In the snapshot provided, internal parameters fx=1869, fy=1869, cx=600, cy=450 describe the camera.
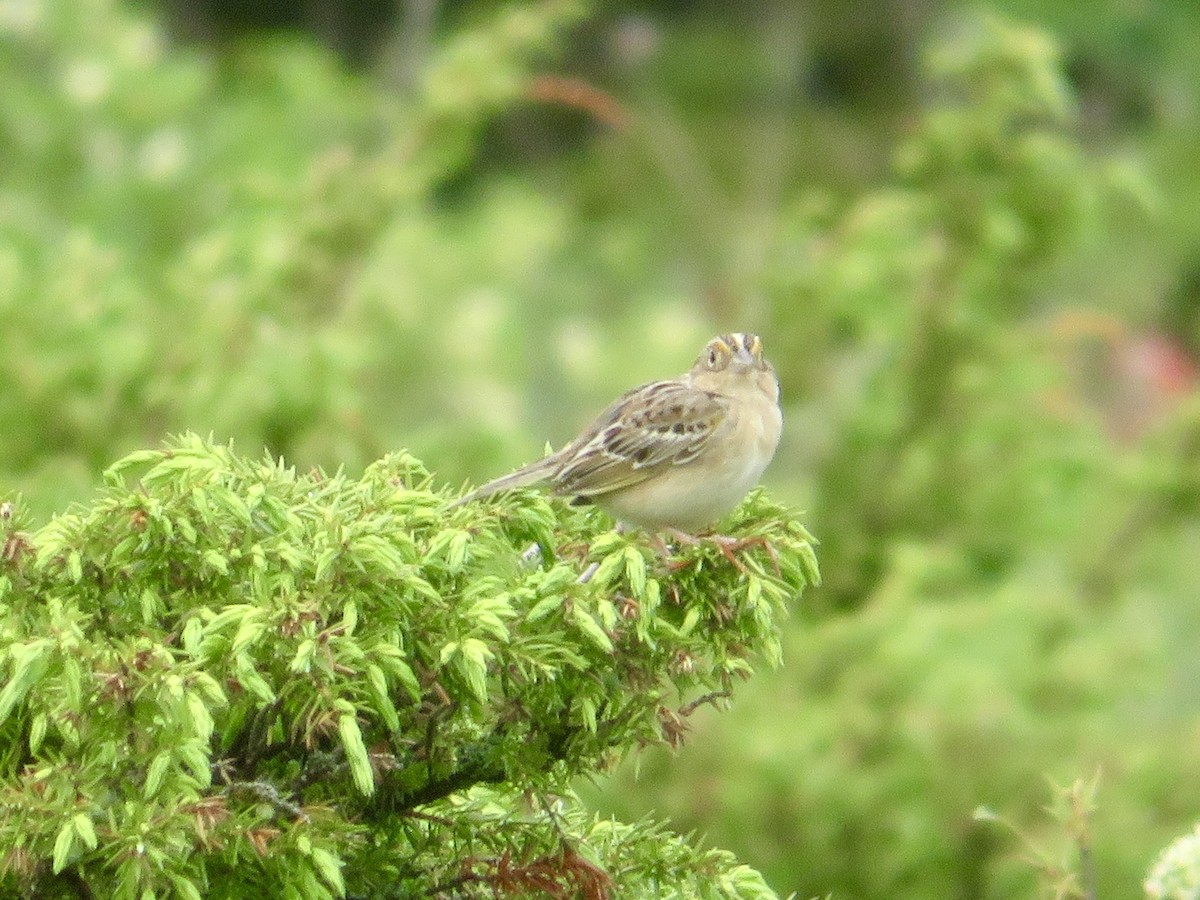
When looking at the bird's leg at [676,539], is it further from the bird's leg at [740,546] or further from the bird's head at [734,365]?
the bird's head at [734,365]

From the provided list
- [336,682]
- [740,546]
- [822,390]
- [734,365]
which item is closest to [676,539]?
[740,546]

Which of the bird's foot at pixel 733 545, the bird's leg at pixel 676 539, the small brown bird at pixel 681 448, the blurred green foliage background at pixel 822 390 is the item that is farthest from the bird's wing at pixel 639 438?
the bird's foot at pixel 733 545

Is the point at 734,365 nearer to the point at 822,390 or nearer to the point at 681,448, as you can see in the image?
the point at 681,448

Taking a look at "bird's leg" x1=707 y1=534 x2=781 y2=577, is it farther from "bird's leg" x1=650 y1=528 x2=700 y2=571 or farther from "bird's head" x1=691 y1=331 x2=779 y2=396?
"bird's head" x1=691 y1=331 x2=779 y2=396

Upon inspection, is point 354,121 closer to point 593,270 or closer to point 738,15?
point 593,270

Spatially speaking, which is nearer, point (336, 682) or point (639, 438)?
point (336, 682)

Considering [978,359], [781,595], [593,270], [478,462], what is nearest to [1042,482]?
[978,359]
